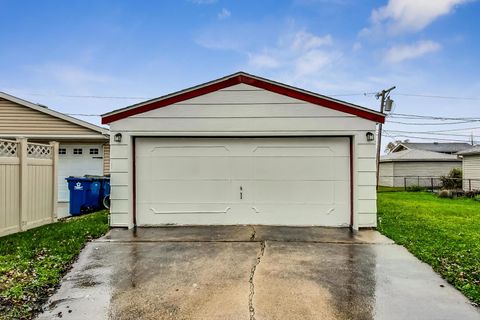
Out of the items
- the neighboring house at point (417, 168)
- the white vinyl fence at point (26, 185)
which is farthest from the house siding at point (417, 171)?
the white vinyl fence at point (26, 185)

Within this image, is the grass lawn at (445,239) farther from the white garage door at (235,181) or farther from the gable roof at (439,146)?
the gable roof at (439,146)

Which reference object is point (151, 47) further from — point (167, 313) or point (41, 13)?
point (167, 313)

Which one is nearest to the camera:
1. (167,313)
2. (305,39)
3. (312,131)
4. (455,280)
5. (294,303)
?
(167,313)

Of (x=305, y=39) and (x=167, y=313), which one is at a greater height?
(x=305, y=39)

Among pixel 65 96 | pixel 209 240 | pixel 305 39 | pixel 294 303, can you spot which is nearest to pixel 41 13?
pixel 305 39

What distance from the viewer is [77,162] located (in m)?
11.8

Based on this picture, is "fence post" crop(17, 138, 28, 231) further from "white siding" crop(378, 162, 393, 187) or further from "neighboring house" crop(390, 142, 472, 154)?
"neighboring house" crop(390, 142, 472, 154)

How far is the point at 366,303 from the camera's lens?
317 cm

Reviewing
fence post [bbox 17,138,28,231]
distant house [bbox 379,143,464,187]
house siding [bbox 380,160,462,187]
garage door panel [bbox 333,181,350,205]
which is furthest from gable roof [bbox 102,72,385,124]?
house siding [bbox 380,160,462,187]

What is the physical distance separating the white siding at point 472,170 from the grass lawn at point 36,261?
19.6 metres

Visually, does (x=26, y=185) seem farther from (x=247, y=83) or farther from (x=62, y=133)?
(x=62, y=133)

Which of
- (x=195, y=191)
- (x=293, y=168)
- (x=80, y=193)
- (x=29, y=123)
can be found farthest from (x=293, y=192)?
(x=29, y=123)

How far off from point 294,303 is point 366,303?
2.36ft

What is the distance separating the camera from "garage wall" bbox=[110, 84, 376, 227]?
21.6 feet
